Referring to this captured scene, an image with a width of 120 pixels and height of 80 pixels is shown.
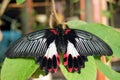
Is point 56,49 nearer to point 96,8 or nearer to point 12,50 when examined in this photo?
point 12,50

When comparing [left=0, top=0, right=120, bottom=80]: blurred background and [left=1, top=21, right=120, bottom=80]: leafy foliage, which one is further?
[left=0, top=0, right=120, bottom=80]: blurred background

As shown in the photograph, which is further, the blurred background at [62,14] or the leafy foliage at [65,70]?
the blurred background at [62,14]

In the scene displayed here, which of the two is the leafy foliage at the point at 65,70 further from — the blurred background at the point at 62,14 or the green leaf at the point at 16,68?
the blurred background at the point at 62,14

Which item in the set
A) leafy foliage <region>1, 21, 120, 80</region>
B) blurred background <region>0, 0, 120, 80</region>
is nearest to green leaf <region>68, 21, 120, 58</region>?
leafy foliage <region>1, 21, 120, 80</region>

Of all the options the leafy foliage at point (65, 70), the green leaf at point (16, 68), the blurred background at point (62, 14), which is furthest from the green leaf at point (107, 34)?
the blurred background at point (62, 14)

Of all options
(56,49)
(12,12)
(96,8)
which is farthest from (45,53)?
(12,12)

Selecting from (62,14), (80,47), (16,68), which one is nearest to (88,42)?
(80,47)

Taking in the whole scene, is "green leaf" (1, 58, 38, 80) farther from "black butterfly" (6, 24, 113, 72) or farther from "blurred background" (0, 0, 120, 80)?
"blurred background" (0, 0, 120, 80)
